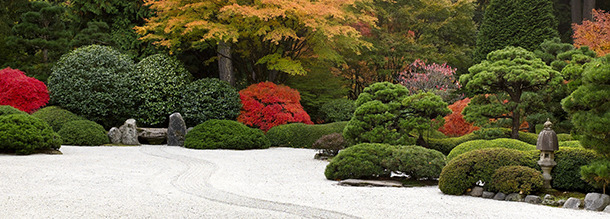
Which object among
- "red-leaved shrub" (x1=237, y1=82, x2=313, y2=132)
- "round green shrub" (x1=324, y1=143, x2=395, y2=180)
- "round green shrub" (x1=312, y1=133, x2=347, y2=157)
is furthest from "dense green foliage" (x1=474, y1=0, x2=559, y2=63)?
"round green shrub" (x1=324, y1=143, x2=395, y2=180)

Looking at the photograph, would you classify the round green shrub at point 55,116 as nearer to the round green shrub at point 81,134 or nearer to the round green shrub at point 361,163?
the round green shrub at point 81,134

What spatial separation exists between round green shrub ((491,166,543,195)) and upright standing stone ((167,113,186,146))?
9626 millimetres

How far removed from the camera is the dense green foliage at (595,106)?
18.5 feet

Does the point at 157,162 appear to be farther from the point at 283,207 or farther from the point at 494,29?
the point at 494,29

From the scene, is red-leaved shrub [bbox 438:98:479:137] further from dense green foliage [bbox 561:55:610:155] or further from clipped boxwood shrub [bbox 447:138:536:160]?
dense green foliage [bbox 561:55:610:155]

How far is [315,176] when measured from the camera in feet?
28.1

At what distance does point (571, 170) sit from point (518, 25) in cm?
1230

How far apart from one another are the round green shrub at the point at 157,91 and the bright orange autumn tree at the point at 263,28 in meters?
0.86

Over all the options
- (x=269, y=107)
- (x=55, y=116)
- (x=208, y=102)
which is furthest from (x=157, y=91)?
(x=269, y=107)

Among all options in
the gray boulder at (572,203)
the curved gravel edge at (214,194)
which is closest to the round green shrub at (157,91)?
the curved gravel edge at (214,194)

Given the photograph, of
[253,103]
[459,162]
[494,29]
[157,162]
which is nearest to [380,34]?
[494,29]

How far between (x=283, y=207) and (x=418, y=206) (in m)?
1.57

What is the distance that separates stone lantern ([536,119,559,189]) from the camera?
21.2 feet

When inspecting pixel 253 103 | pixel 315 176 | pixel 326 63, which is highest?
pixel 326 63
